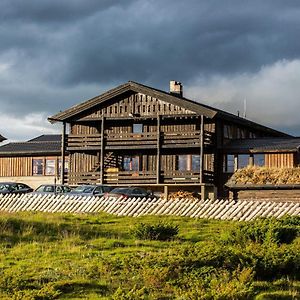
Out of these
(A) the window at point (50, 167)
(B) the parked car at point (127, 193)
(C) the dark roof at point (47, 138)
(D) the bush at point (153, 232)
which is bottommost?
(D) the bush at point (153, 232)

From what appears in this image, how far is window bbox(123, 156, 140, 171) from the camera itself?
150ft

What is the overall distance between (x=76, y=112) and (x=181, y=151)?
7.51m

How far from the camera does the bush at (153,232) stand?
17625 millimetres

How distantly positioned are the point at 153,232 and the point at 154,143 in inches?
984

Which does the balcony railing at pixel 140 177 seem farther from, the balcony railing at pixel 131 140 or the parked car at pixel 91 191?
the parked car at pixel 91 191

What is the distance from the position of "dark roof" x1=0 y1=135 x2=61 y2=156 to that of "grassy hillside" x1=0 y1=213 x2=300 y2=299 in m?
33.0

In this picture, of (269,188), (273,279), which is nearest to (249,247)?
(273,279)

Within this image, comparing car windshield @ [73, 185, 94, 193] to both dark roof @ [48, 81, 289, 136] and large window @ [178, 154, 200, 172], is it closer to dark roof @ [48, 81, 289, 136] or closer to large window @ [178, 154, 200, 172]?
dark roof @ [48, 81, 289, 136]

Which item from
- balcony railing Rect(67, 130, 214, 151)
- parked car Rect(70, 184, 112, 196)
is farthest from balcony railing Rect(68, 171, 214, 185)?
parked car Rect(70, 184, 112, 196)

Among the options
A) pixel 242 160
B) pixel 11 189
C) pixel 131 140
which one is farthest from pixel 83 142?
pixel 242 160

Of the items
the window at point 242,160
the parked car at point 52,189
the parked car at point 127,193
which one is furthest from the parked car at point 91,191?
the window at point 242,160

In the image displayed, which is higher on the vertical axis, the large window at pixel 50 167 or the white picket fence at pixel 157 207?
the large window at pixel 50 167

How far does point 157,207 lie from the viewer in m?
26.6

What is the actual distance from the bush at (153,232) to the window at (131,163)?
27608mm
